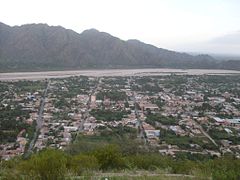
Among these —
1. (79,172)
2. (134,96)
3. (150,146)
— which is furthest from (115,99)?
(79,172)

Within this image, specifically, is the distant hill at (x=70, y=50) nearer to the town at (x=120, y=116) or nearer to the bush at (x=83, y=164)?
the town at (x=120, y=116)

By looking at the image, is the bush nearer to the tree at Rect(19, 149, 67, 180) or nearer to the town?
the tree at Rect(19, 149, 67, 180)

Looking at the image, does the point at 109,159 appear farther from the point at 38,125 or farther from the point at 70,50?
the point at 70,50

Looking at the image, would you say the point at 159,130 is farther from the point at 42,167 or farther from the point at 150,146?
the point at 42,167

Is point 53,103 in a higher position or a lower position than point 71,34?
lower

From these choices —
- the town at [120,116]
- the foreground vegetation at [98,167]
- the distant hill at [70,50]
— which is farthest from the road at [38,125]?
the distant hill at [70,50]

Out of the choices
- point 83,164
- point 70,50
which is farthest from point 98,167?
point 70,50

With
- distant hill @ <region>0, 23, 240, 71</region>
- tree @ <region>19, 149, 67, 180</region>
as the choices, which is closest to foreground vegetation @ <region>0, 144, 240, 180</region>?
tree @ <region>19, 149, 67, 180</region>
